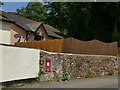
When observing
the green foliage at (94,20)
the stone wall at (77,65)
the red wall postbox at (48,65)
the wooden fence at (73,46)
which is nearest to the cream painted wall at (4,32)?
the wooden fence at (73,46)

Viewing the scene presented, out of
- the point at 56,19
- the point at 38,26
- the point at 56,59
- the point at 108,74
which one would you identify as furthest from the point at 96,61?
the point at 56,19

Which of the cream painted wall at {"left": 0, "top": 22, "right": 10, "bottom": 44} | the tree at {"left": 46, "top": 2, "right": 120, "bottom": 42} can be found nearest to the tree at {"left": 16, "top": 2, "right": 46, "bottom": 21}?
the tree at {"left": 46, "top": 2, "right": 120, "bottom": 42}

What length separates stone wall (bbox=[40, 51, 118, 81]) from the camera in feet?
63.6

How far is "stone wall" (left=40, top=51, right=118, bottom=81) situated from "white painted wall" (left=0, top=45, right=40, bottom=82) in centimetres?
83

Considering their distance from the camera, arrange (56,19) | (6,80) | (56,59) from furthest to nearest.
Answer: (56,19)
(56,59)
(6,80)

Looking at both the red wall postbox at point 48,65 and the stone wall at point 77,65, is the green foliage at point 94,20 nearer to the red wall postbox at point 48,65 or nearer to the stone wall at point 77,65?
the stone wall at point 77,65

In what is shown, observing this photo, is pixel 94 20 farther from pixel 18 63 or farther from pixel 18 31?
pixel 18 63

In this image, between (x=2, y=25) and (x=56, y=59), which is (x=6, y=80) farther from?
(x=2, y=25)

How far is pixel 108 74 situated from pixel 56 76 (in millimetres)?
6705

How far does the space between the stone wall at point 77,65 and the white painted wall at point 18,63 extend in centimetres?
83

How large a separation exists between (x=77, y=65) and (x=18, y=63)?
20.8 feet

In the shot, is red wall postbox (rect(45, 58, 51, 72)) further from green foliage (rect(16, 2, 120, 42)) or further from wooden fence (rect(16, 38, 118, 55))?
green foliage (rect(16, 2, 120, 42))

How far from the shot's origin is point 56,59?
790 inches

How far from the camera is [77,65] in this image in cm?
2216
